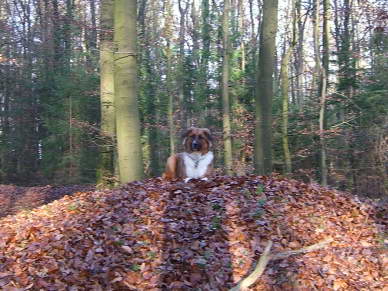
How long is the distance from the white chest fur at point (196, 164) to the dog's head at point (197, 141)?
0.10 metres

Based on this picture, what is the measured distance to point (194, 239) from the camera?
258 inches

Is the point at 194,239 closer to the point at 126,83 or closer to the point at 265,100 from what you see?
the point at 126,83

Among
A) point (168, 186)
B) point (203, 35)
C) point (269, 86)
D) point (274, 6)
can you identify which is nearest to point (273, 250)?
point (168, 186)

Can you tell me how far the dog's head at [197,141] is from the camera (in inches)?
355

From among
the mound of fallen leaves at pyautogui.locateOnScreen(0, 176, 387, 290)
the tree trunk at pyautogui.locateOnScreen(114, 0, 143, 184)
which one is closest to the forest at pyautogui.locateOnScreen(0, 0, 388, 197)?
the tree trunk at pyautogui.locateOnScreen(114, 0, 143, 184)

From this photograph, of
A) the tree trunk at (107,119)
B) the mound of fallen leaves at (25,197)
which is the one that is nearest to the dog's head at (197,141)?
the tree trunk at (107,119)

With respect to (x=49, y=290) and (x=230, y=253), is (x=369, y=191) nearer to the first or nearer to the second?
(x=230, y=253)

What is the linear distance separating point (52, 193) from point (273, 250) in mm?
14537

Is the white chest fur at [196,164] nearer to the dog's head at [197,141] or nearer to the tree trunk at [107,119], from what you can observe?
the dog's head at [197,141]

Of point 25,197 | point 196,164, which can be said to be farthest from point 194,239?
point 25,197

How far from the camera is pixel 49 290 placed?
5121 millimetres

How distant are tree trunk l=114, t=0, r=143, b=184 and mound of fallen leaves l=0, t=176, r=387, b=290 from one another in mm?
749

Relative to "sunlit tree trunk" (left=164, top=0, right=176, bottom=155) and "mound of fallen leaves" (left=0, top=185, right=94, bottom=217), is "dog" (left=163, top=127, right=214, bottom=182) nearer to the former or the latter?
"mound of fallen leaves" (left=0, top=185, right=94, bottom=217)

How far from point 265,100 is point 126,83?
14.9 feet
